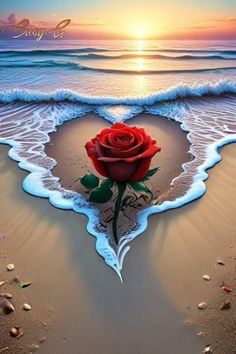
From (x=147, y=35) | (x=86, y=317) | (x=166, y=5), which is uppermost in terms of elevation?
(x=166, y=5)

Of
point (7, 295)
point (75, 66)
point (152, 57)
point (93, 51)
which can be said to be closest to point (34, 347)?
point (7, 295)

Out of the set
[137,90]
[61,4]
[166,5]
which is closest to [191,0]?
[166,5]

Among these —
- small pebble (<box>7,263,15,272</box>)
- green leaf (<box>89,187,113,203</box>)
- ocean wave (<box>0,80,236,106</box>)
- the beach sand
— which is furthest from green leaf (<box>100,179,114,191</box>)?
ocean wave (<box>0,80,236,106</box>)

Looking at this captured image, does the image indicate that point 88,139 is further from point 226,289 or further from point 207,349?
point 207,349

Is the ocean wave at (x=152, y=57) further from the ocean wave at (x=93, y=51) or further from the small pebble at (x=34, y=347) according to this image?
the small pebble at (x=34, y=347)

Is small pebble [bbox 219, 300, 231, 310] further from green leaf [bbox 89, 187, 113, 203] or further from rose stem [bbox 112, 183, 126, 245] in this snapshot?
green leaf [bbox 89, 187, 113, 203]

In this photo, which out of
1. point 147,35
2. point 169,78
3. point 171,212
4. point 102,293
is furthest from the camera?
point 147,35

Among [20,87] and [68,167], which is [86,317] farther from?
[20,87]
